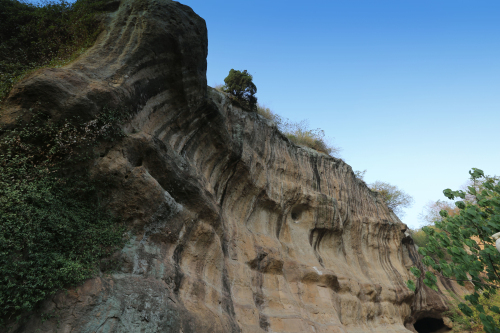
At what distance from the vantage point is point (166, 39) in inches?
284

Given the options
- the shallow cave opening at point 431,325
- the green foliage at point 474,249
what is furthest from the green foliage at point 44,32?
the shallow cave opening at point 431,325

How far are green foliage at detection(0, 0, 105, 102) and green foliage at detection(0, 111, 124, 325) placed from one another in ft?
8.79

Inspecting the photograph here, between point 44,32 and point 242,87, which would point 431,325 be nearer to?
point 242,87

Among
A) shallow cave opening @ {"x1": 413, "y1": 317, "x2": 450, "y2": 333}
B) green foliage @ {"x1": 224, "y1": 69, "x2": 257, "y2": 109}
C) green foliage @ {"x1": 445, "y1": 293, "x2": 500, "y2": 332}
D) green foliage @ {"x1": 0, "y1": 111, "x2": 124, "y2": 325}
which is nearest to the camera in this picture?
green foliage @ {"x1": 0, "y1": 111, "x2": 124, "y2": 325}

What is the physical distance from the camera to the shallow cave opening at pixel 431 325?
62.5 ft

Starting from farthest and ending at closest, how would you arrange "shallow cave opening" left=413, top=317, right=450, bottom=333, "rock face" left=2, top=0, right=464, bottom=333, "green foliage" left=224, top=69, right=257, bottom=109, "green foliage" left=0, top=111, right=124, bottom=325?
1. "shallow cave opening" left=413, top=317, right=450, bottom=333
2. "green foliage" left=224, top=69, right=257, bottom=109
3. "rock face" left=2, top=0, right=464, bottom=333
4. "green foliage" left=0, top=111, right=124, bottom=325

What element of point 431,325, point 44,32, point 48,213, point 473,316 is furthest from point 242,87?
point 431,325

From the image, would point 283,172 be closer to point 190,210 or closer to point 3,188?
point 190,210

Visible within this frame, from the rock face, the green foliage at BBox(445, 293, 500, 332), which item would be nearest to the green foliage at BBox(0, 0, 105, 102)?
the rock face

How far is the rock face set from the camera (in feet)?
17.7

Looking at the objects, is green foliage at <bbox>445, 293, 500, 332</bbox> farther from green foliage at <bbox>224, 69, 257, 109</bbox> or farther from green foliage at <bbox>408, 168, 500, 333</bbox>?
green foliage at <bbox>224, 69, 257, 109</bbox>

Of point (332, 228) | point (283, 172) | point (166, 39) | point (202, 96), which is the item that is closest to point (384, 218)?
point (332, 228)

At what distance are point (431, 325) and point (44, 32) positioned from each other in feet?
83.1

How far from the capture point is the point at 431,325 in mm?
20109
